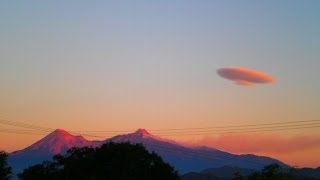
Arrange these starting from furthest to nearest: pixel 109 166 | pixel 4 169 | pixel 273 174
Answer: pixel 4 169, pixel 109 166, pixel 273 174

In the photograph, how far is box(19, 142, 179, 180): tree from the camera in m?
68.0

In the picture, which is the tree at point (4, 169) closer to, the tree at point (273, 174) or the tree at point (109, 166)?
the tree at point (109, 166)

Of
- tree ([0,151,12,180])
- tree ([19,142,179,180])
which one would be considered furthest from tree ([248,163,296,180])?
tree ([0,151,12,180])

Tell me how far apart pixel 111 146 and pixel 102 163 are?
3.35 m

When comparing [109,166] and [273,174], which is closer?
[273,174]

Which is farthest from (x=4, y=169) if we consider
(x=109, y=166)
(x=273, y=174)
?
(x=273, y=174)

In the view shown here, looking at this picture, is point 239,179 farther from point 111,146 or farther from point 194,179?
point 194,179

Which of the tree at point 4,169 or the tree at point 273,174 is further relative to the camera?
the tree at point 4,169

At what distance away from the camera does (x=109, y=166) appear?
Answer: 6825 centimetres

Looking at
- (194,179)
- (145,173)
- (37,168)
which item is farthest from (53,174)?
(194,179)

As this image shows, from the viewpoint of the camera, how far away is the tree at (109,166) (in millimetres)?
68000

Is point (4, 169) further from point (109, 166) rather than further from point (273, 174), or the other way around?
point (273, 174)

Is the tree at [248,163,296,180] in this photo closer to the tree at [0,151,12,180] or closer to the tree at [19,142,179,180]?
the tree at [19,142,179,180]

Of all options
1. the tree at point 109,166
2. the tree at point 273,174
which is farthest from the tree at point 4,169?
the tree at point 273,174
